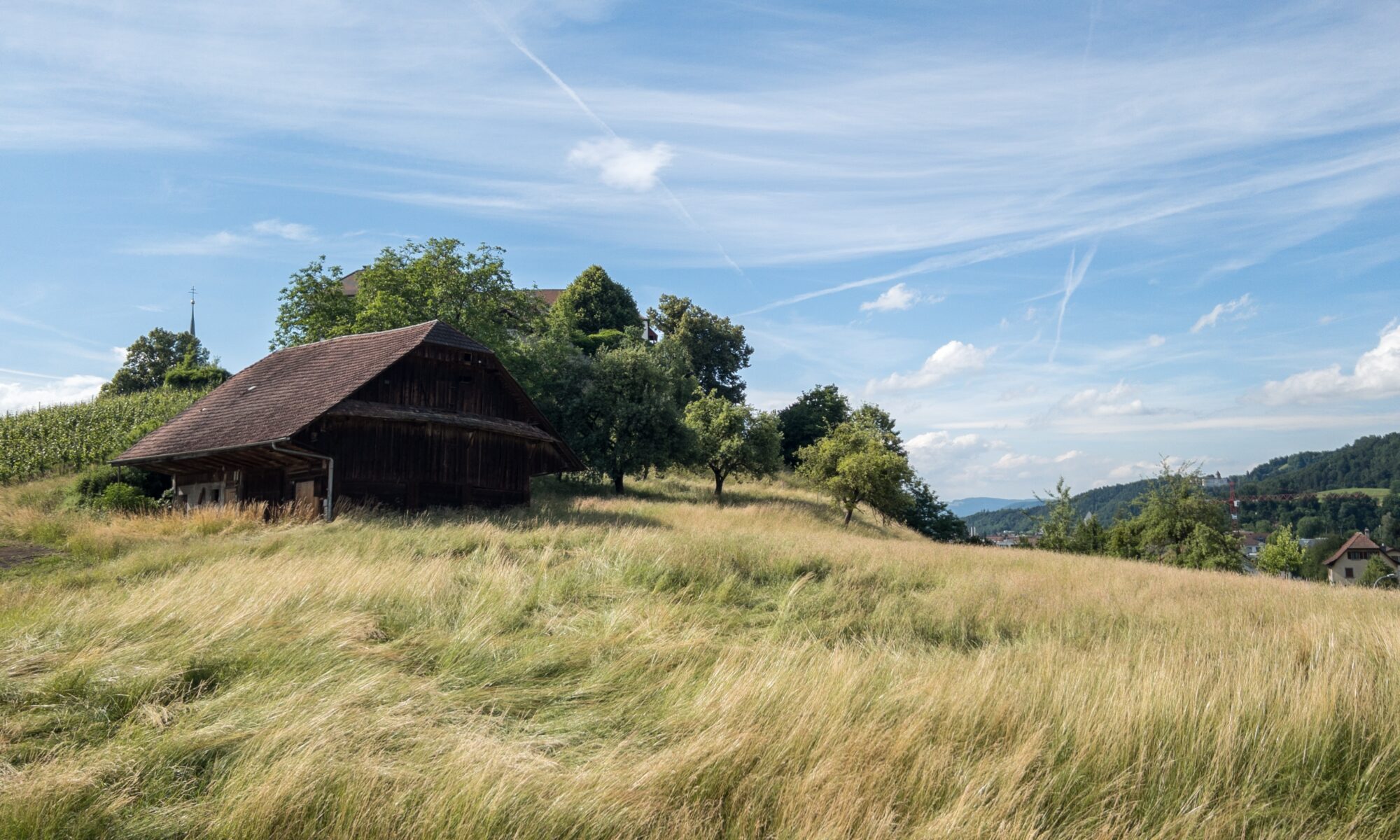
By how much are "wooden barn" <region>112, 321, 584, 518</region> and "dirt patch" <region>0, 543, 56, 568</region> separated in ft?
16.4

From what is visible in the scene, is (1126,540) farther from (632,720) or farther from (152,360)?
(152,360)

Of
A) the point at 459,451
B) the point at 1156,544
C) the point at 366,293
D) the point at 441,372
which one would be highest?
the point at 366,293

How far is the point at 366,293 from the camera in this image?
125ft

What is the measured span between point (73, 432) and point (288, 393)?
56.5 ft

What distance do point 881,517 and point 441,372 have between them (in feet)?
97.8

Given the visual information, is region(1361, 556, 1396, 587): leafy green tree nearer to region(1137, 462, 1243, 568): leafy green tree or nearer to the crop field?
region(1137, 462, 1243, 568): leafy green tree

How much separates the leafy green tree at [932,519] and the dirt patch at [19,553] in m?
43.0

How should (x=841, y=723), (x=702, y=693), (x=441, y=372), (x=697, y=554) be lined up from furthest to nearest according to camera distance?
(x=441, y=372), (x=697, y=554), (x=702, y=693), (x=841, y=723)

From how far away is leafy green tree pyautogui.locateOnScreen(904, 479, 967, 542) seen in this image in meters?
52.4

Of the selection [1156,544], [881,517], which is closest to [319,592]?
[1156,544]

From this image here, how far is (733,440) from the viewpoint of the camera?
42.9m

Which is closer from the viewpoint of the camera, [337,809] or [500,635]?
[337,809]

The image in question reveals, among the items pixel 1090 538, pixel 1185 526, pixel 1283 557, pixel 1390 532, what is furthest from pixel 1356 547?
pixel 1185 526

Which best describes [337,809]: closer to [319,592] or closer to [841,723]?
[841,723]
